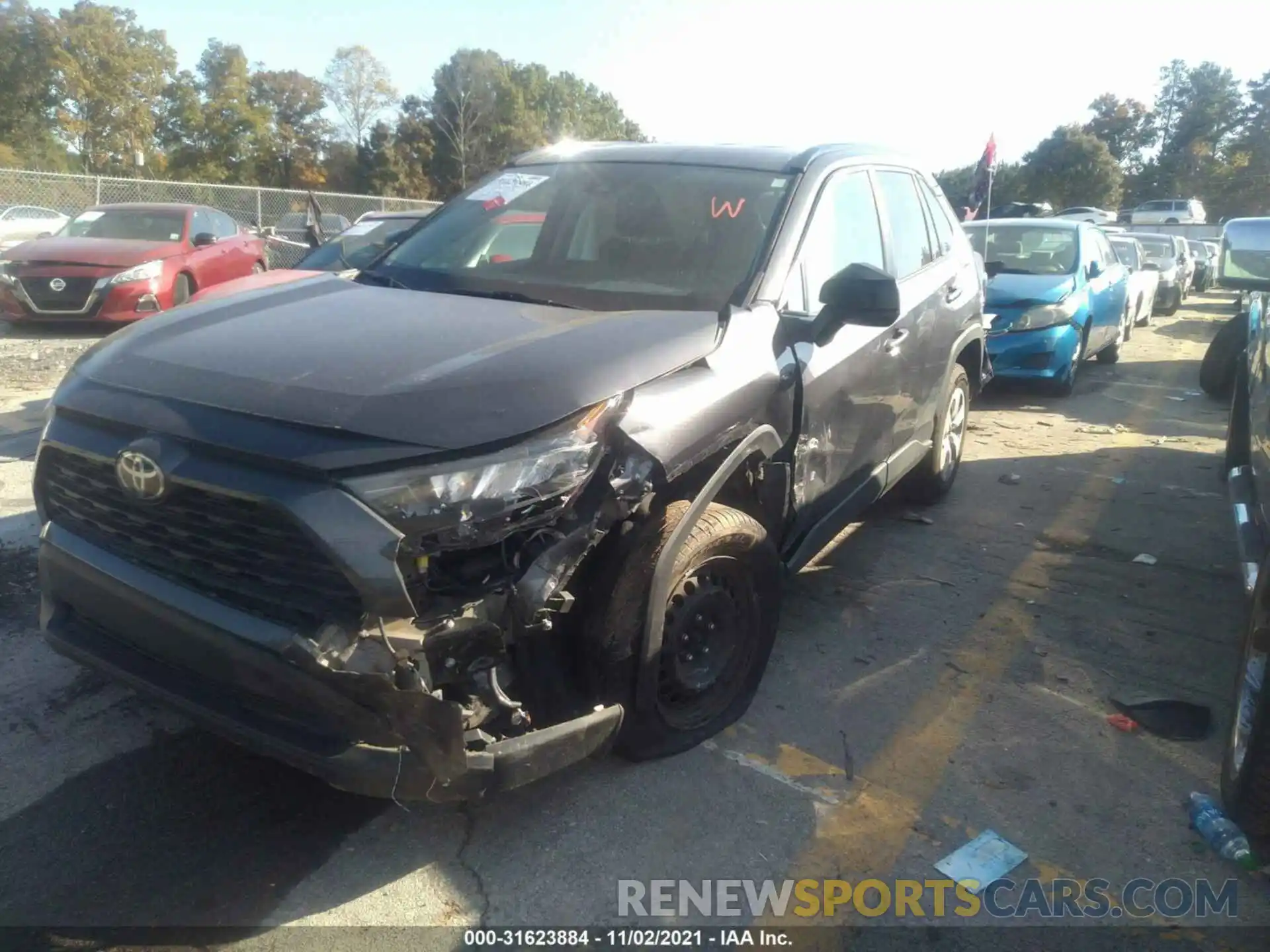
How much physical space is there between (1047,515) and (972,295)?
1447 millimetres

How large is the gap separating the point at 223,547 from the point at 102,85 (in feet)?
164

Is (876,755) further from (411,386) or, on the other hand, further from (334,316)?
(334,316)

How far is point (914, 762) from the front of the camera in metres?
3.30

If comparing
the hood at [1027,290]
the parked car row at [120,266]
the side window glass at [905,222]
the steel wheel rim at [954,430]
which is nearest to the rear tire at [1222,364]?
the hood at [1027,290]

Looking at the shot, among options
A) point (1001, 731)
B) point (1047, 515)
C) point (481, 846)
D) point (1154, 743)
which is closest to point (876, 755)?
point (1001, 731)

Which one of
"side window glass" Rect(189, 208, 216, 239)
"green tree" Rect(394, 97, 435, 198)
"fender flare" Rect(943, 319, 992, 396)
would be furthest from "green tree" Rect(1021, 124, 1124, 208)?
"fender flare" Rect(943, 319, 992, 396)

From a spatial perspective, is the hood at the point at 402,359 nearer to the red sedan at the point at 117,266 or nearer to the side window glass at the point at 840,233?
the side window glass at the point at 840,233

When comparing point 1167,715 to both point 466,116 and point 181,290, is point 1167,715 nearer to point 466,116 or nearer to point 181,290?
point 181,290

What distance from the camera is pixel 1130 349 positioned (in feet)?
48.1

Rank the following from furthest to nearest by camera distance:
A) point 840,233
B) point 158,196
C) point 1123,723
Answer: point 158,196
point 840,233
point 1123,723

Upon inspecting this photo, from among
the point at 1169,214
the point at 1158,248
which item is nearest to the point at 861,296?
the point at 1158,248

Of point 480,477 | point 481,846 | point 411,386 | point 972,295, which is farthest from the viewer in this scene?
point 972,295

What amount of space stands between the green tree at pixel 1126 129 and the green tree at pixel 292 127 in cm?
4862

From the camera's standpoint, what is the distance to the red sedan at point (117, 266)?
1049 centimetres
